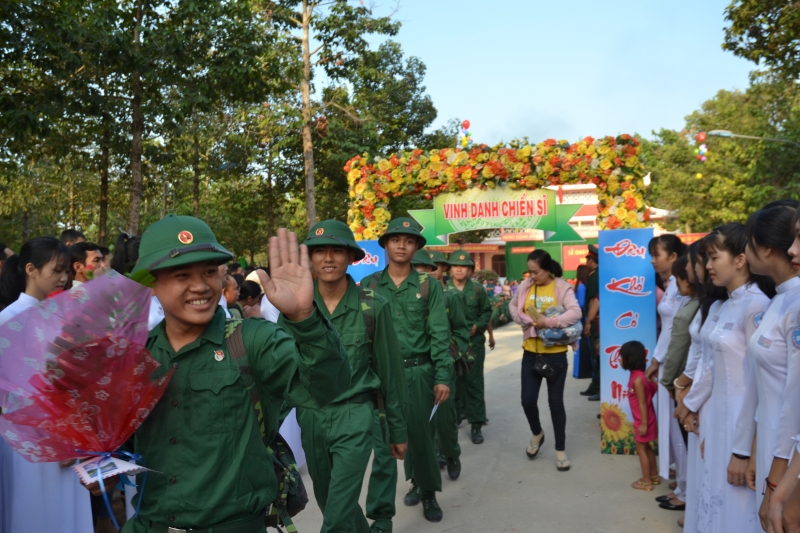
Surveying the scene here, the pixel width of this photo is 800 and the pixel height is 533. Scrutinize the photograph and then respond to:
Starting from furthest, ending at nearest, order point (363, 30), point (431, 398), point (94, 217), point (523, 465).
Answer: point (94, 217)
point (363, 30)
point (523, 465)
point (431, 398)

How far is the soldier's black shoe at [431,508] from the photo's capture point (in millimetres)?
5289

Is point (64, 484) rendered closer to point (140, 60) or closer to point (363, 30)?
point (140, 60)

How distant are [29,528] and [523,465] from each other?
446 cm

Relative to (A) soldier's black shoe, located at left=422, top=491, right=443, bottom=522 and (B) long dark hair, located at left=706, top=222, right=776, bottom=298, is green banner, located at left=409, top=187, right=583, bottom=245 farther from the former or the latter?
(B) long dark hair, located at left=706, top=222, right=776, bottom=298

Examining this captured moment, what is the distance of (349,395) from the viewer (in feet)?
13.0

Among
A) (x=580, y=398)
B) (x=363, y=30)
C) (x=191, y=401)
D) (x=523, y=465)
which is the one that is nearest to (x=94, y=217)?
(x=363, y=30)

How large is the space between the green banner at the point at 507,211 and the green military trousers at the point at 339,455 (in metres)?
5.15

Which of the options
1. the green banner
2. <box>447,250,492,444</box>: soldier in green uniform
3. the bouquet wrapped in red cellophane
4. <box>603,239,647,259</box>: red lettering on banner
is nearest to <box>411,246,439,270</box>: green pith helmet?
<box>447,250,492,444</box>: soldier in green uniform

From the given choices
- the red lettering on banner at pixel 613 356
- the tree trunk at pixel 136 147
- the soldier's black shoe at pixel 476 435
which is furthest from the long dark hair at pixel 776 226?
the tree trunk at pixel 136 147

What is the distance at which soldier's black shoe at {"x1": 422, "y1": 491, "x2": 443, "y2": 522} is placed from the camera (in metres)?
5.29

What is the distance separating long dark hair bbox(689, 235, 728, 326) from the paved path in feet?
5.99

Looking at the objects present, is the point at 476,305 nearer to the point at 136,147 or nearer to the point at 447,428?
the point at 447,428

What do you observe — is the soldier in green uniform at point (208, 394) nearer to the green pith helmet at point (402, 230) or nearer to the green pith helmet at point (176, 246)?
the green pith helmet at point (176, 246)

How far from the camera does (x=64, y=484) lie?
3.71 meters
